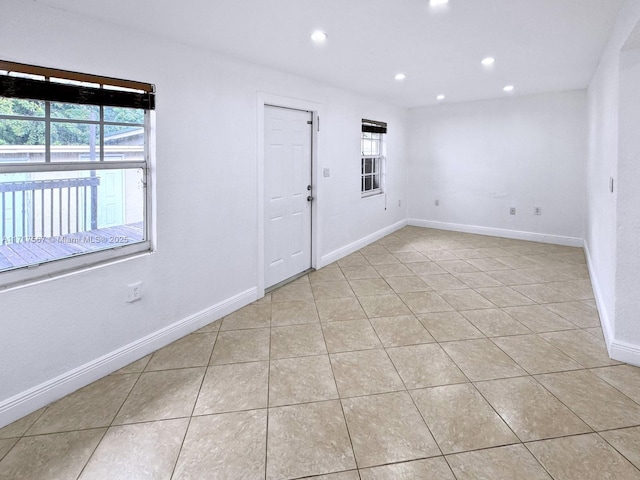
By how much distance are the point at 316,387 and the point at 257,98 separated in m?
2.66

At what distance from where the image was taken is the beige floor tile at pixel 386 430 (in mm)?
1817

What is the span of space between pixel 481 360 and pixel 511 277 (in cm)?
221

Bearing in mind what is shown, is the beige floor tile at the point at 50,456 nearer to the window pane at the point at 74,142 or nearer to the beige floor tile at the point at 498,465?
the window pane at the point at 74,142

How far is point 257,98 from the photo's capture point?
365 cm

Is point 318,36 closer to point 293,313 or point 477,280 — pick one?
point 293,313

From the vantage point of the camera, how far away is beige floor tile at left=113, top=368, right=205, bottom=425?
2.11 metres

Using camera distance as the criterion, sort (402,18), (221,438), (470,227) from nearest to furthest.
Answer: (221,438), (402,18), (470,227)

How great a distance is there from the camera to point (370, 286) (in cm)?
427

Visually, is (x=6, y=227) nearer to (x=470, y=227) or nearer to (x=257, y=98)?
(x=257, y=98)

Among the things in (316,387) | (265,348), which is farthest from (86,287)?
(316,387)

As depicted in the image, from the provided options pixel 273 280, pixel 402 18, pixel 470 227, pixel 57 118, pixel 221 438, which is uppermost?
pixel 402 18

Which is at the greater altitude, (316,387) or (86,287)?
(86,287)

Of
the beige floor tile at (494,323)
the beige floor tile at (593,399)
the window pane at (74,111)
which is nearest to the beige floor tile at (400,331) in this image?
the beige floor tile at (494,323)

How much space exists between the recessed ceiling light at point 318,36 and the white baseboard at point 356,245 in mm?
2667
